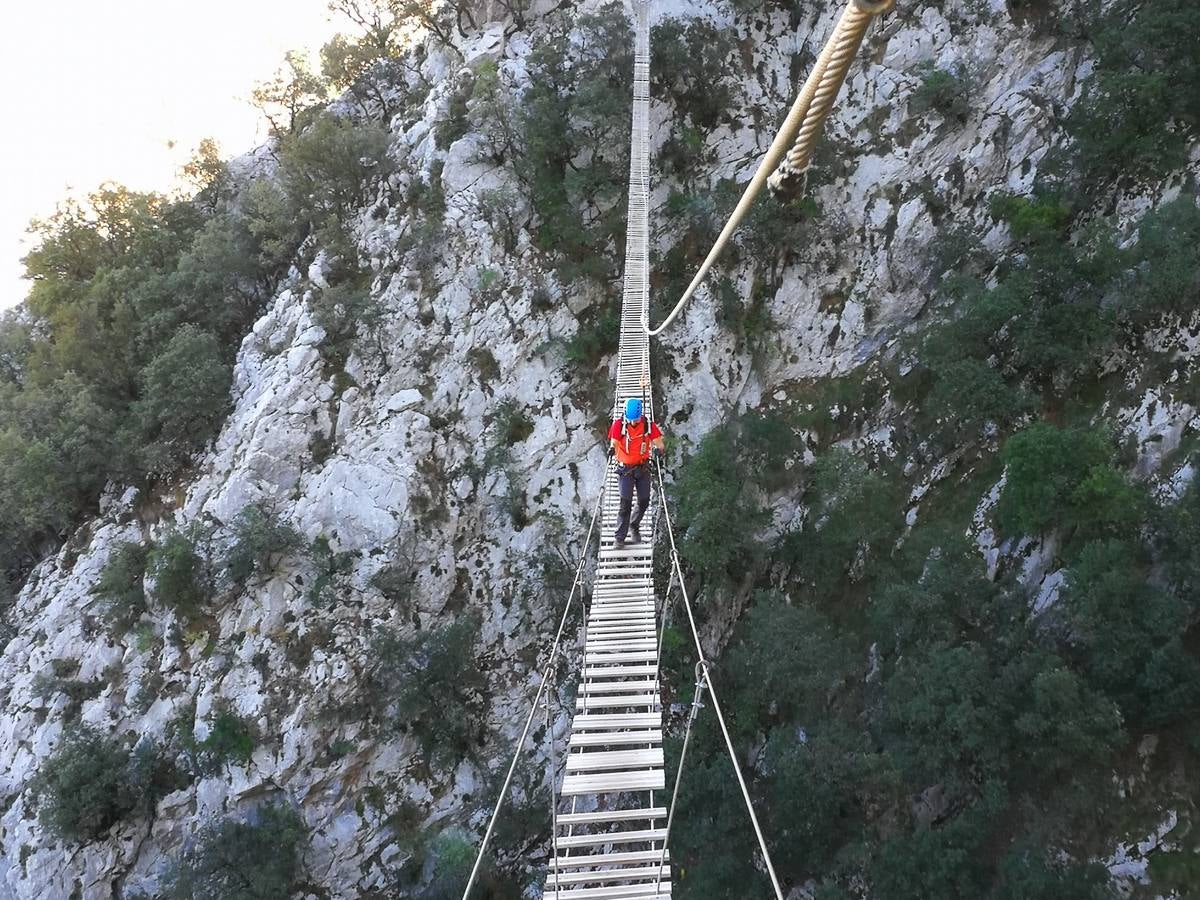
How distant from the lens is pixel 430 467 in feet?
49.2

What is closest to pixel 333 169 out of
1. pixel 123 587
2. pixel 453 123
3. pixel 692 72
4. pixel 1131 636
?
pixel 453 123

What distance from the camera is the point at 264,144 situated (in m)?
26.2

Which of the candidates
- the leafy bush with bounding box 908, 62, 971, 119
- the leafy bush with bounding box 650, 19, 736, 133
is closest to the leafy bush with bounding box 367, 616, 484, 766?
the leafy bush with bounding box 650, 19, 736, 133

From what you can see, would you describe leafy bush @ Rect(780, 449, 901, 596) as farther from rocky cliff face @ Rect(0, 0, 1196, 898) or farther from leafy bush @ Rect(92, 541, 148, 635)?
leafy bush @ Rect(92, 541, 148, 635)

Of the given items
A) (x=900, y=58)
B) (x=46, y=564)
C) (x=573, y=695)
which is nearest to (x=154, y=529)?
(x=46, y=564)

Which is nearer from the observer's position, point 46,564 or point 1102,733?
point 1102,733

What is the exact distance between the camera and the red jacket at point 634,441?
811cm

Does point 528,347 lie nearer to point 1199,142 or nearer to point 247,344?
point 247,344

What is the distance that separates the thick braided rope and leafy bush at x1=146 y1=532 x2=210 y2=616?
1536 cm

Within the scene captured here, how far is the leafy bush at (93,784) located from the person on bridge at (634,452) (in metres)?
12.0

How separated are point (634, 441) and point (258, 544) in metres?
9.92

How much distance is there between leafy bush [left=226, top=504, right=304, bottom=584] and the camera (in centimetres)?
1338

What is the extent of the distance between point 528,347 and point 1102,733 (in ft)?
44.6

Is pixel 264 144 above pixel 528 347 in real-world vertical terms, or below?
above
